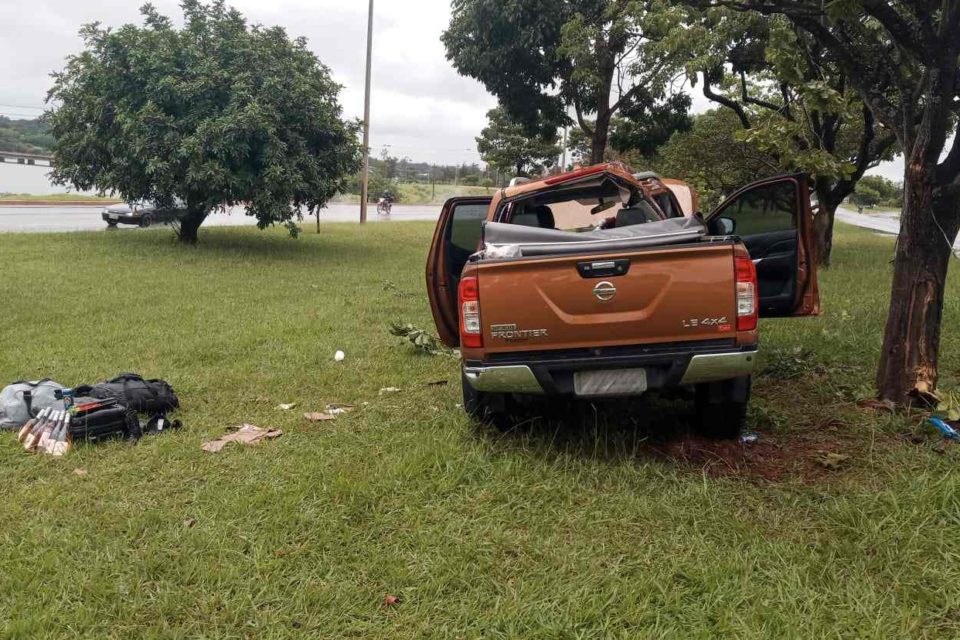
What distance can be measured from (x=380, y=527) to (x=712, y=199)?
14.4 meters

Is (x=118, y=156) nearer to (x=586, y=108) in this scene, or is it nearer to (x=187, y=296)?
(x=187, y=296)

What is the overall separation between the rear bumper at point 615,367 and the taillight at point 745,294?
135 millimetres

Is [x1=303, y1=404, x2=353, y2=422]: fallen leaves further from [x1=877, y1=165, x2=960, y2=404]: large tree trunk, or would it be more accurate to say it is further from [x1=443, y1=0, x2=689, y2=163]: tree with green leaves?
[x1=443, y1=0, x2=689, y2=163]: tree with green leaves

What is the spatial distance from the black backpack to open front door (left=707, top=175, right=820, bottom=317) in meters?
4.17

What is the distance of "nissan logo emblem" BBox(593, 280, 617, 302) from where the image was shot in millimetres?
3631

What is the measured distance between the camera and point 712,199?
630 inches

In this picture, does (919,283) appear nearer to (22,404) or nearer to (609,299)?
(609,299)

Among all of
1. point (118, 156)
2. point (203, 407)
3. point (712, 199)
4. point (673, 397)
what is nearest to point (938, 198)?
point (673, 397)

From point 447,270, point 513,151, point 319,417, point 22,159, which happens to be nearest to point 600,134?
point 447,270

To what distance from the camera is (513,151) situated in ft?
114

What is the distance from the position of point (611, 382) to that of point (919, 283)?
7.24 ft

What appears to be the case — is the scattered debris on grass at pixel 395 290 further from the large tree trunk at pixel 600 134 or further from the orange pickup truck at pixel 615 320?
the orange pickup truck at pixel 615 320

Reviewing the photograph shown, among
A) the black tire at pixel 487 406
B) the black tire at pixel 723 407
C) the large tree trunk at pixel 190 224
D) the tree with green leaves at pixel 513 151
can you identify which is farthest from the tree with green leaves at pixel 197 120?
the tree with green leaves at pixel 513 151

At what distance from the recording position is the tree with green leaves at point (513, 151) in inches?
1347
